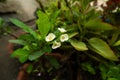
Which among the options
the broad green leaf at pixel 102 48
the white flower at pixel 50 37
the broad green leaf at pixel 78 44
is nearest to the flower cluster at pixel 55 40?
the white flower at pixel 50 37

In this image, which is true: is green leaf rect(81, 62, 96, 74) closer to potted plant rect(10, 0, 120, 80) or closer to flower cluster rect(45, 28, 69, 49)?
potted plant rect(10, 0, 120, 80)

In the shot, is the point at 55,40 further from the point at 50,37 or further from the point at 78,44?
the point at 78,44

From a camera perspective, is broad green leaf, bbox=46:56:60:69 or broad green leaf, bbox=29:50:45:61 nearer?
broad green leaf, bbox=29:50:45:61

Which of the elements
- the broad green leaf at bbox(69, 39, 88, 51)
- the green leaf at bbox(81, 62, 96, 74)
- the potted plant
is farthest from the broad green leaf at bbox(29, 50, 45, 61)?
the green leaf at bbox(81, 62, 96, 74)

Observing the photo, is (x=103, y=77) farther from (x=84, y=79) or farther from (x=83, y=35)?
(x=83, y=35)

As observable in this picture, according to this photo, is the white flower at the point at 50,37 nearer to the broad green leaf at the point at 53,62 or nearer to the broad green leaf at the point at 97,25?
the broad green leaf at the point at 53,62

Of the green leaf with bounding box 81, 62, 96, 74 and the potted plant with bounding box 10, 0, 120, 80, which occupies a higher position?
the potted plant with bounding box 10, 0, 120, 80

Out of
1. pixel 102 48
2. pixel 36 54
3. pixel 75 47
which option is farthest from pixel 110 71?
pixel 36 54
